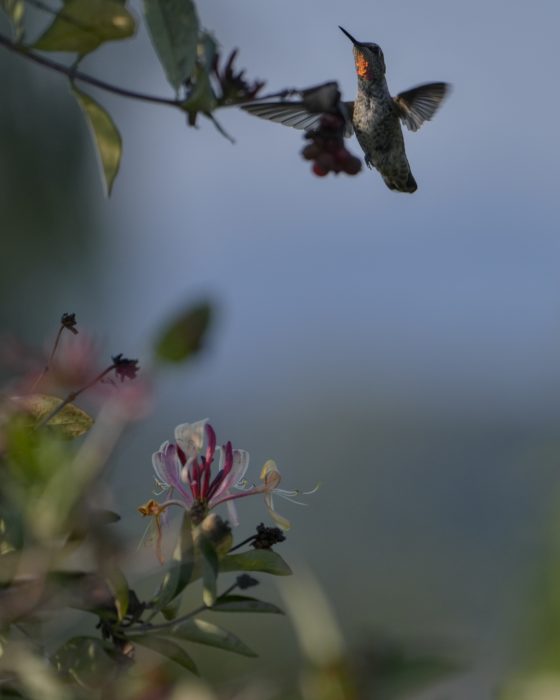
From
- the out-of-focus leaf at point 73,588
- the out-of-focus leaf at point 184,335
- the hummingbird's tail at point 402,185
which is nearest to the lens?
the out-of-focus leaf at point 184,335

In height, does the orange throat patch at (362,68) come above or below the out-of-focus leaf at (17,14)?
above

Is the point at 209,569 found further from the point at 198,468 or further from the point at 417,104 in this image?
the point at 417,104

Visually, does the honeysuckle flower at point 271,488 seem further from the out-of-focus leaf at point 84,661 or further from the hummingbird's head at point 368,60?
the hummingbird's head at point 368,60

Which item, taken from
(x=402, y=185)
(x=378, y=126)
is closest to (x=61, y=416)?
(x=402, y=185)

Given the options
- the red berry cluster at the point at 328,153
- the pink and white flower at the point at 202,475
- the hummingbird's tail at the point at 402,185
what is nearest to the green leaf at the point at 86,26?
the red berry cluster at the point at 328,153

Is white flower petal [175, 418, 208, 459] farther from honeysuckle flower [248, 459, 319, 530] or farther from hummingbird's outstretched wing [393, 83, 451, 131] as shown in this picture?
hummingbird's outstretched wing [393, 83, 451, 131]

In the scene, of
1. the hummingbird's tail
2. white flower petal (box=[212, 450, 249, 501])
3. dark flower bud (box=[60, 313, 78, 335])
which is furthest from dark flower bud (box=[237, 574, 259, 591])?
the hummingbird's tail
